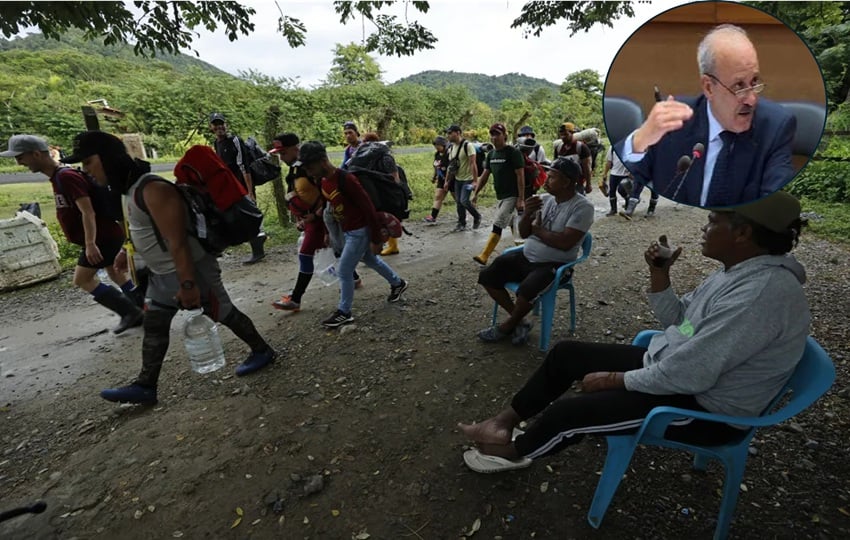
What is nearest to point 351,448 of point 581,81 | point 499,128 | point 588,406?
point 588,406

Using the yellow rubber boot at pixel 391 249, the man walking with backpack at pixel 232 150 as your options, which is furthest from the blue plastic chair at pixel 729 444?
the man walking with backpack at pixel 232 150

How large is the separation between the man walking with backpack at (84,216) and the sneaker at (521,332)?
3.54 meters

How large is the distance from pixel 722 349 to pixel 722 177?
76 cm

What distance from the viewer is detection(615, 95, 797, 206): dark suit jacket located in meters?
0.99

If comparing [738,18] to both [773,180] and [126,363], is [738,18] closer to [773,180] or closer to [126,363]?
[773,180]

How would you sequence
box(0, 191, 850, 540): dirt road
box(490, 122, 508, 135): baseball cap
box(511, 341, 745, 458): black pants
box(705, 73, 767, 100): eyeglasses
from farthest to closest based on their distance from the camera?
box(490, 122, 508, 135): baseball cap → box(0, 191, 850, 540): dirt road → box(511, 341, 745, 458): black pants → box(705, 73, 767, 100): eyeglasses

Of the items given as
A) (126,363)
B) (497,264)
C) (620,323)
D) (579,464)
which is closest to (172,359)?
(126,363)

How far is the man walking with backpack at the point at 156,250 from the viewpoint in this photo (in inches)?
93.3

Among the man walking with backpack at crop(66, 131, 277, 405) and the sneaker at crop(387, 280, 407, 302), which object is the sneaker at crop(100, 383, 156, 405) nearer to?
the man walking with backpack at crop(66, 131, 277, 405)

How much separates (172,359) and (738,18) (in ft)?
13.4

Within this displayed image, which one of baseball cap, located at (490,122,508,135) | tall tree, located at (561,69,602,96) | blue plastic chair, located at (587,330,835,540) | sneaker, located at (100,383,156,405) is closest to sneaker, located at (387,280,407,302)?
sneaker, located at (100,383,156,405)

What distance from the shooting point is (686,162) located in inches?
42.3

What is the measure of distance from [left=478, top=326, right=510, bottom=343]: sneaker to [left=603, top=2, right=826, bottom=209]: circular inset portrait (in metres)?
2.37

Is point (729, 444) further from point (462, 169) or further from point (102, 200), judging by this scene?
point (462, 169)
